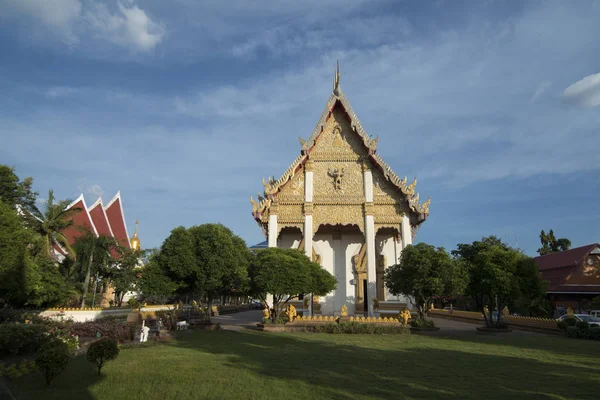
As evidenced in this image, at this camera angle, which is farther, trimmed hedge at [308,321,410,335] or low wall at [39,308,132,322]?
low wall at [39,308,132,322]

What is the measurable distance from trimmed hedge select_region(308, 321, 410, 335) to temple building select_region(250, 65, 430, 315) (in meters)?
4.36

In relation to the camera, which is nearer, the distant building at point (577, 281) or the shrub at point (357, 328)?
the shrub at point (357, 328)

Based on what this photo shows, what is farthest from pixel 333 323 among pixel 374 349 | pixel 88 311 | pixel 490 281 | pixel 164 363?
pixel 88 311

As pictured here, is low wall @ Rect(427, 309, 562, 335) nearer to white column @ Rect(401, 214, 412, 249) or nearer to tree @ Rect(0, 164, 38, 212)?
white column @ Rect(401, 214, 412, 249)

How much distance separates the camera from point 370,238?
19984 mm

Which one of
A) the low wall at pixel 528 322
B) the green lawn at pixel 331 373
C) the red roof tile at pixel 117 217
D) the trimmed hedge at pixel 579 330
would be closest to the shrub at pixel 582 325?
the trimmed hedge at pixel 579 330

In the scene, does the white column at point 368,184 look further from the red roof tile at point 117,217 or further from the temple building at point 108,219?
the red roof tile at point 117,217

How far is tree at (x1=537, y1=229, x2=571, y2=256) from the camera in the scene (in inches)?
1851

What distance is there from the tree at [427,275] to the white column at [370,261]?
2.74 metres

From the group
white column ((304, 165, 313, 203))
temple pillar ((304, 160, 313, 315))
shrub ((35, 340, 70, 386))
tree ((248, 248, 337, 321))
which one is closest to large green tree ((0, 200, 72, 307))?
tree ((248, 248, 337, 321))

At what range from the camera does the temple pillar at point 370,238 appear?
62.1ft

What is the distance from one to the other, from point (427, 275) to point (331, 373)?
8927mm

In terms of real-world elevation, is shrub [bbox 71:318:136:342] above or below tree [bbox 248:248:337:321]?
below

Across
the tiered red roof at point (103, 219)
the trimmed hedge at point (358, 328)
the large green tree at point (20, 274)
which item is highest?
the tiered red roof at point (103, 219)
